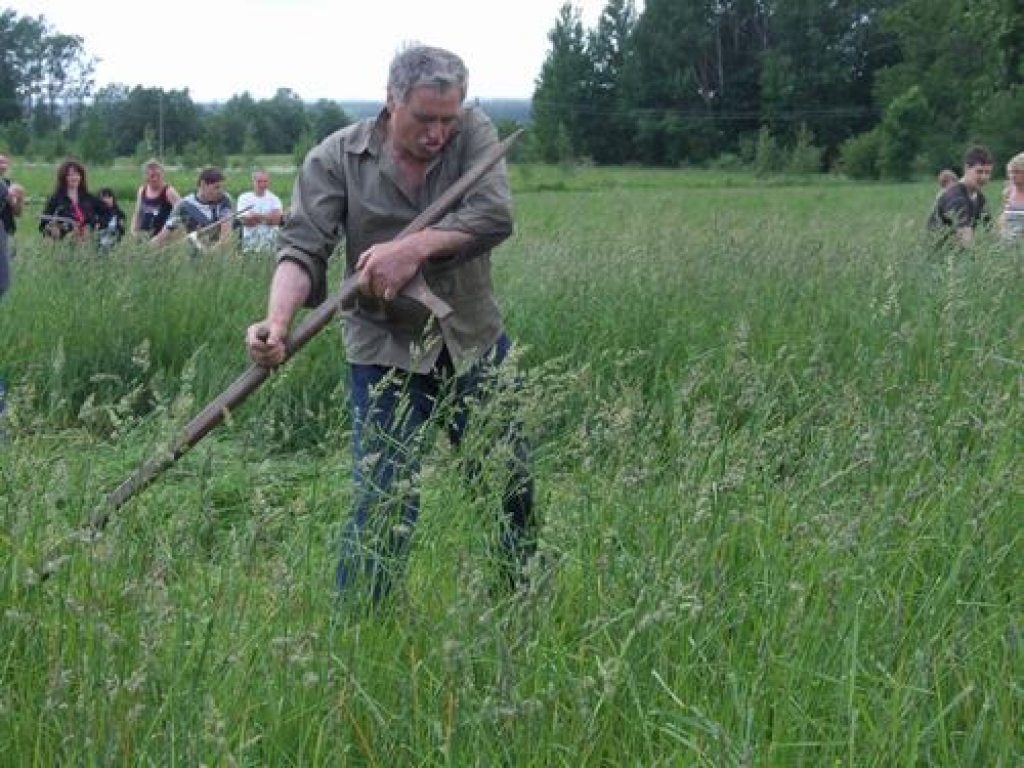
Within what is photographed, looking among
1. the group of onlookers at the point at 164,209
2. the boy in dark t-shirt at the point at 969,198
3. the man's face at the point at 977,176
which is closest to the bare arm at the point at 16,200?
the group of onlookers at the point at 164,209

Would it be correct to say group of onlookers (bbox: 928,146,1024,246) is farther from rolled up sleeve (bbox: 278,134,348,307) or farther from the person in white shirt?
rolled up sleeve (bbox: 278,134,348,307)

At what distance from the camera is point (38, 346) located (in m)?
7.07

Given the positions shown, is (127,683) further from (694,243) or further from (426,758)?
(694,243)

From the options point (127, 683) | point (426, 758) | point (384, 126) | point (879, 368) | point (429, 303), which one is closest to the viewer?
point (127, 683)

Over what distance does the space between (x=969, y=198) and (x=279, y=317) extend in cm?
680

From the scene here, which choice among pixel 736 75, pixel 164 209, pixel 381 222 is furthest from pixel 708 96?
pixel 381 222

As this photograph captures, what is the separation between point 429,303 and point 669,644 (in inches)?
48.1

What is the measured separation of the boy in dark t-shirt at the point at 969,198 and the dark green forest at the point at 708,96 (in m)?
55.9

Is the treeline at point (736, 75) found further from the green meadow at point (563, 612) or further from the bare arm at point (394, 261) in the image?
the green meadow at point (563, 612)

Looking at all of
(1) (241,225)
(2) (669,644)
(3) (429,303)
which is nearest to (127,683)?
(2) (669,644)

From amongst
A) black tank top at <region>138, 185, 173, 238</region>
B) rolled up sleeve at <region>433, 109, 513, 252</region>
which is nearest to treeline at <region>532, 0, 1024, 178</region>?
black tank top at <region>138, 185, 173, 238</region>

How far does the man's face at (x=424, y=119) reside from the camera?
351 cm

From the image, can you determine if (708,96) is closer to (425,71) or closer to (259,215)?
(259,215)

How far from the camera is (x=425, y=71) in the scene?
3473 millimetres
